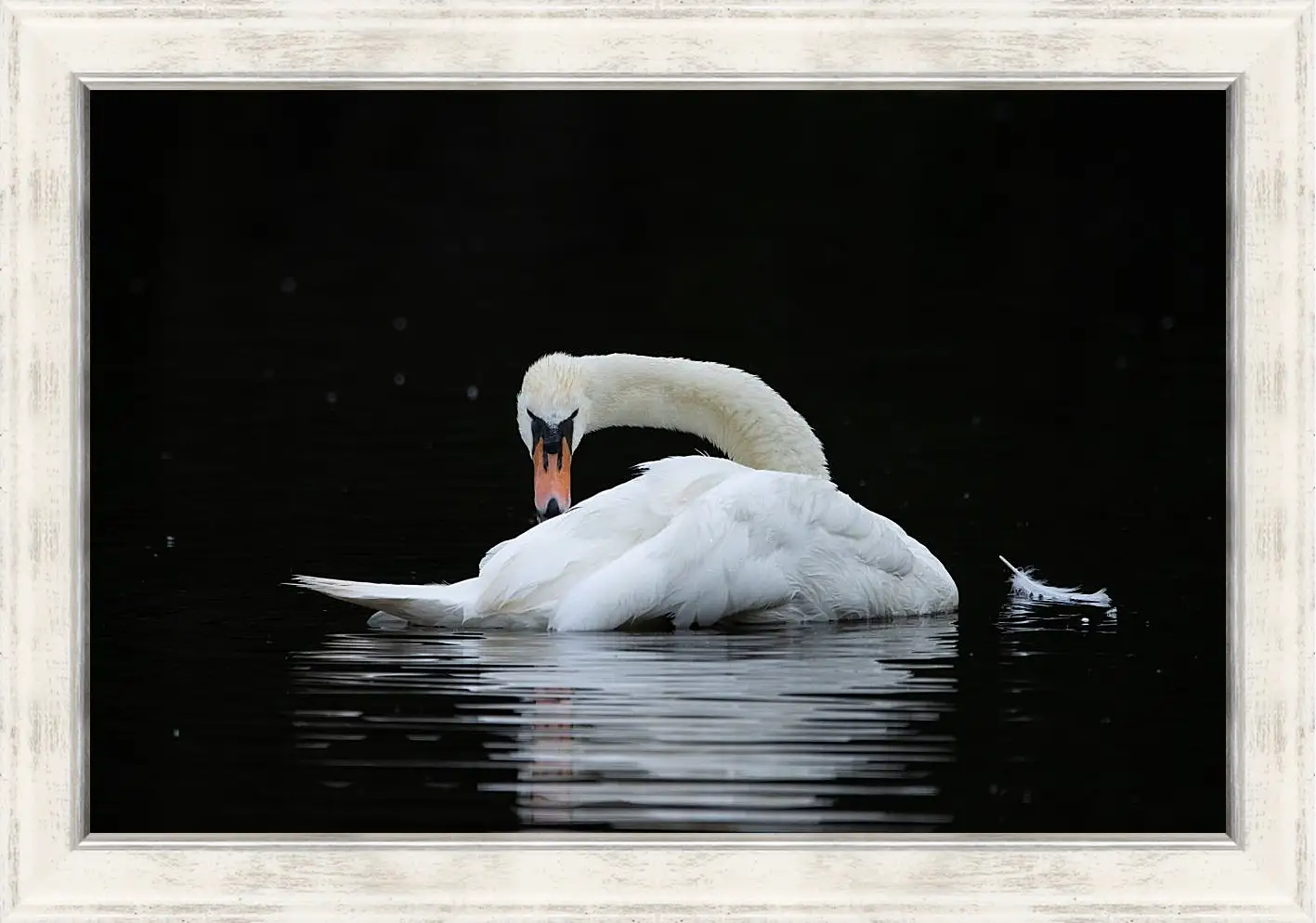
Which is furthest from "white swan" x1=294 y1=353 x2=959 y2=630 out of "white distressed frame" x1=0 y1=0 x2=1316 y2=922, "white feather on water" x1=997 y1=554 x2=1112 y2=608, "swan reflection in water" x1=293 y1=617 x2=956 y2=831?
"white distressed frame" x1=0 y1=0 x2=1316 y2=922

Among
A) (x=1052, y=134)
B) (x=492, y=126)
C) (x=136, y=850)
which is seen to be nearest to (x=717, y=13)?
(x=136, y=850)

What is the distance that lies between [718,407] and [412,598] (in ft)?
6.50

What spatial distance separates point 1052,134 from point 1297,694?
1350 cm

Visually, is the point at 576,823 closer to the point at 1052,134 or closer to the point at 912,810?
the point at 912,810

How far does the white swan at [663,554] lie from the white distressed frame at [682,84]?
1.65 m

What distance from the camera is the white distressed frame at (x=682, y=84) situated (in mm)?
7023

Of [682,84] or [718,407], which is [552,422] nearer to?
[718,407]

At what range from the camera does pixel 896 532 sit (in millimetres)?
9625

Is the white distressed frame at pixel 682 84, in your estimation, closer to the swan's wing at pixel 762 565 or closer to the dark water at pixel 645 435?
the dark water at pixel 645 435

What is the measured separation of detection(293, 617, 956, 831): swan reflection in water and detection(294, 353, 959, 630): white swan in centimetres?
13

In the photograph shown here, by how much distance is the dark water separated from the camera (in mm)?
7117

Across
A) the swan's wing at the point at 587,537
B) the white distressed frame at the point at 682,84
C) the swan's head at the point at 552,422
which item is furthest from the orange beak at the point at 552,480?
the white distressed frame at the point at 682,84

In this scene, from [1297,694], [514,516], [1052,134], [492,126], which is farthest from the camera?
[492,126]

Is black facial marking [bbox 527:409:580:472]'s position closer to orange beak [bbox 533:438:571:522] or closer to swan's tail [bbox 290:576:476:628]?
orange beak [bbox 533:438:571:522]
